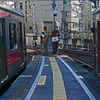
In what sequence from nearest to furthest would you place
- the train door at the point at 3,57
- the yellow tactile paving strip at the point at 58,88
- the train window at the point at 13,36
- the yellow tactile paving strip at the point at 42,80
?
the yellow tactile paving strip at the point at 58,88
the train door at the point at 3,57
the yellow tactile paving strip at the point at 42,80
the train window at the point at 13,36

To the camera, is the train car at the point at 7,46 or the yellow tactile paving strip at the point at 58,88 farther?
the train car at the point at 7,46

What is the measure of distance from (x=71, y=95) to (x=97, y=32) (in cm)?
241

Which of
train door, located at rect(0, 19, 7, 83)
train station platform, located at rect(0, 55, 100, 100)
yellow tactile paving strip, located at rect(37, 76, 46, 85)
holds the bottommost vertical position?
train station platform, located at rect(0, 55, 100, 100)

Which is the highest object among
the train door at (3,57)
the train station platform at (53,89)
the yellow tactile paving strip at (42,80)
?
the train door at (3,57)

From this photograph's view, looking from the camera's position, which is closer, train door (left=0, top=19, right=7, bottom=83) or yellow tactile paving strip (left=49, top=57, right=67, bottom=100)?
yellow tactile paving strip (left=49, top=57, right=67, bottom=100)

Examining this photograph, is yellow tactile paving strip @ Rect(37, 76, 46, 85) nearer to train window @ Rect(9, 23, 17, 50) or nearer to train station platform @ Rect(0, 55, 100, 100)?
train station platform @ Rect(0, 55, 100, 100)

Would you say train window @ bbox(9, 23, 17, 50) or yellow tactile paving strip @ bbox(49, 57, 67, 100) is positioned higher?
train window @ bbox(9, 23, 17, 50)

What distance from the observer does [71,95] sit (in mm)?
4496

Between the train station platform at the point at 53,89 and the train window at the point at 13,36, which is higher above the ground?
the train window at the point at 13,36

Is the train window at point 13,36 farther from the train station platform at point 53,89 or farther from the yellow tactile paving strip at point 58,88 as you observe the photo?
the yellow tactile paving strip at point 58,88

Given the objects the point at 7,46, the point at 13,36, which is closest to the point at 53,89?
the point at 7,46

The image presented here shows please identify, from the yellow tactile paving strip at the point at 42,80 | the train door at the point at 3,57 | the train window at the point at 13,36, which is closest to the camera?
the train door at the point at 3,57

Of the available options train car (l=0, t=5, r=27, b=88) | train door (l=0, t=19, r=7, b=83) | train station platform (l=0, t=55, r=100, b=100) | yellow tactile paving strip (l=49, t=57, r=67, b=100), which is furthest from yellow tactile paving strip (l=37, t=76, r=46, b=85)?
train door (l=0, t=19, r=7, b=83)

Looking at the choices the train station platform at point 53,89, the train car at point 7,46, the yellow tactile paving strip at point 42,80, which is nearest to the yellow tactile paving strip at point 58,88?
the train station platform at point 53,89
